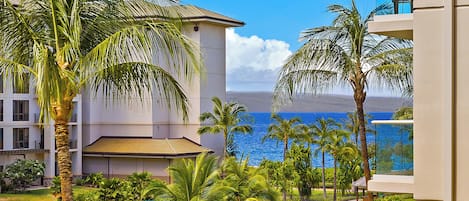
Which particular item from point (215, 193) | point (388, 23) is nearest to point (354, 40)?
point (215, 193)

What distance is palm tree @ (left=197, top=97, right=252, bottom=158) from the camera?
39.8 metres

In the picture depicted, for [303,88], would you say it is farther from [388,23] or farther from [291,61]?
[388,23]

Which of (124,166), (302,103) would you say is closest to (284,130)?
(124,166)

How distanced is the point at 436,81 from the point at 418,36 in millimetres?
341

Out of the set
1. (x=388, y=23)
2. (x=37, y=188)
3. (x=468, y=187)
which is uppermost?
(x=388, y=23)

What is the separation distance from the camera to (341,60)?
68.5 ft

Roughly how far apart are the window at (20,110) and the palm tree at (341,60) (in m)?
20.6

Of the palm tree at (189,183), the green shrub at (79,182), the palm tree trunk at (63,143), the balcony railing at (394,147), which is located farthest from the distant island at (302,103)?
the balcony railing at (394,147)

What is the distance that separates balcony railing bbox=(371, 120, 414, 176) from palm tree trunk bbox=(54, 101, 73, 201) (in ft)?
21.9

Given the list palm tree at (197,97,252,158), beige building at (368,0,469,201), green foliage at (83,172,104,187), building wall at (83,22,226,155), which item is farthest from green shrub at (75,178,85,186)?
beige building at (368,0,469,201)

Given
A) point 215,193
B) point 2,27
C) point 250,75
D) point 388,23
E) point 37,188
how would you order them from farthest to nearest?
point 250,75, point 37,188, point 215,193, point 2,27, point 388,23

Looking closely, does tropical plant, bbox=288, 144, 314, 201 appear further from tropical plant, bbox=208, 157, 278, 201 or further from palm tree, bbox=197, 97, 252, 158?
tropical plant, bbox=208, 157, 278, 201

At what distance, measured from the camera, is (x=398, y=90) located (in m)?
19.8

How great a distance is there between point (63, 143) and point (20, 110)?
25.6 m
